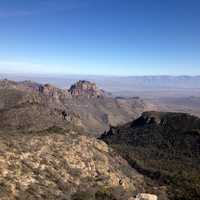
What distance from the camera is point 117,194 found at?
12388 cm

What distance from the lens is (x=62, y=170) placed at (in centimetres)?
13338

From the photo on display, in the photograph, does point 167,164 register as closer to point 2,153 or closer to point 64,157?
point 64,157

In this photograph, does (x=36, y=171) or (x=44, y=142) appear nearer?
(x=36, y=171)

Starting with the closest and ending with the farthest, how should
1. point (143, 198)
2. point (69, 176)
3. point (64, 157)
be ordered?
point (143, 198), point (69, 176), point (64, 157)

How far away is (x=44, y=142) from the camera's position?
497 ft

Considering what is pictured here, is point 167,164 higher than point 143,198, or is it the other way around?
point 143,198

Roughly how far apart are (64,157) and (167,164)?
70.6 metres

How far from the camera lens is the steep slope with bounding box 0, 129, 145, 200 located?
110 metres

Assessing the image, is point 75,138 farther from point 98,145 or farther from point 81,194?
point 81,194

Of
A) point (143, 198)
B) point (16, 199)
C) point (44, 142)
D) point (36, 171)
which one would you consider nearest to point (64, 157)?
point (44, 142)

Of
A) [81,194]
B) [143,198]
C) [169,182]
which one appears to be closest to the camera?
[143,198]

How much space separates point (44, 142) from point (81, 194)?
39.6 m

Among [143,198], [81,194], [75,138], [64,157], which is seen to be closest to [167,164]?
[75,138]

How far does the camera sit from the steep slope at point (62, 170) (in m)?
110
